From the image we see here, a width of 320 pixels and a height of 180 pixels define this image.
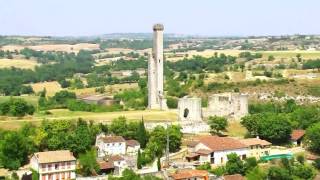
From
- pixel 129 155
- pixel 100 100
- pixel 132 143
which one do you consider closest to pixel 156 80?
pixel 132 143

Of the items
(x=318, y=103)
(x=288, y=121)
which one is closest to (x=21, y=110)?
(x=288, y=121)

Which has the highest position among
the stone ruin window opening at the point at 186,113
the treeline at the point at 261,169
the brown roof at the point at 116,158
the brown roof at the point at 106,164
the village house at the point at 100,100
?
the stone ruin window opening at the point at 186,113

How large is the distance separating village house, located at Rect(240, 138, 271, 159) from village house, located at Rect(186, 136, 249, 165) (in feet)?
1.83

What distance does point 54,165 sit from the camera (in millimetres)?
40406

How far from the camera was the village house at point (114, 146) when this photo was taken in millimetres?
45250

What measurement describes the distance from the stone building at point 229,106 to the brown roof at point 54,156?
21.5m

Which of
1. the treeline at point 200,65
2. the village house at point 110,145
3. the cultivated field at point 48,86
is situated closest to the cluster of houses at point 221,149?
the village house at point 110,145

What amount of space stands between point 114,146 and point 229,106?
17464 millimetres

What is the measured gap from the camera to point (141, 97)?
250 ft

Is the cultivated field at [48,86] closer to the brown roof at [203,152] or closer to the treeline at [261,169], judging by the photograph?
the brown roof at [203,152]

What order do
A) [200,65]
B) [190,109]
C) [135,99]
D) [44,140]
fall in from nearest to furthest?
1. [44,140]
2. [190,109]
3. [135,99]
4. [200,65]

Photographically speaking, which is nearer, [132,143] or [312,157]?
[132,143]

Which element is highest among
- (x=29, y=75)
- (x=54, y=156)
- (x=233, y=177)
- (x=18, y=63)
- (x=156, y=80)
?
(x=156, y=80)

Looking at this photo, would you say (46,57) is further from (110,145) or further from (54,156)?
(54,156)
